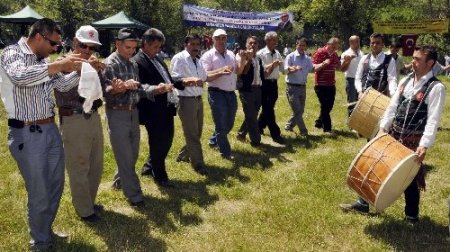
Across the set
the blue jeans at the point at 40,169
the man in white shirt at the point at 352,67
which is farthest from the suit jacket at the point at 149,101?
the man in white shirt at the point at 352,67

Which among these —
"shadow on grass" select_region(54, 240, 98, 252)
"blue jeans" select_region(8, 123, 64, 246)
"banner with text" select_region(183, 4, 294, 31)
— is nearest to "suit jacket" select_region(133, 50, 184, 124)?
"blue jeans" select_region(8, 123, 64, 246)

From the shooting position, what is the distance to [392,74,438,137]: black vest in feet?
16.8

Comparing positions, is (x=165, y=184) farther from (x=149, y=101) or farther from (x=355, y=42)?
(x=355, y=42)

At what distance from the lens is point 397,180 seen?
4848mm

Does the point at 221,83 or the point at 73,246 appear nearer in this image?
the point at 73,246

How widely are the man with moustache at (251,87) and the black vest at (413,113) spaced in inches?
131

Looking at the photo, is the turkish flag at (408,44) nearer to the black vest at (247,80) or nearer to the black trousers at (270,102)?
the black trousers at (270,102)

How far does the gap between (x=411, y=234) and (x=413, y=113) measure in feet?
4.61

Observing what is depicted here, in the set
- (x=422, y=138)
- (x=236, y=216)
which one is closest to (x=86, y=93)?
(x=236, y=216)

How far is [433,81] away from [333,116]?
7.45m

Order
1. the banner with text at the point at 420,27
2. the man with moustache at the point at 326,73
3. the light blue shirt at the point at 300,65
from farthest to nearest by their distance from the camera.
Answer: the banner with text at the point at 420,27 → the man with moustache at the point at 326,73 → the light blue shirt at the point at 300,65

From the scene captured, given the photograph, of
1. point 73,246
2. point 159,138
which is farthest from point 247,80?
point 73,246

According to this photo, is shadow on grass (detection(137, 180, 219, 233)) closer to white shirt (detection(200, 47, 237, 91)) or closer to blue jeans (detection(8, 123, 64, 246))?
blue jeans (detection(8, 123, 64, 246))

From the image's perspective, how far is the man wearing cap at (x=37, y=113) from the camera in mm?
3920
